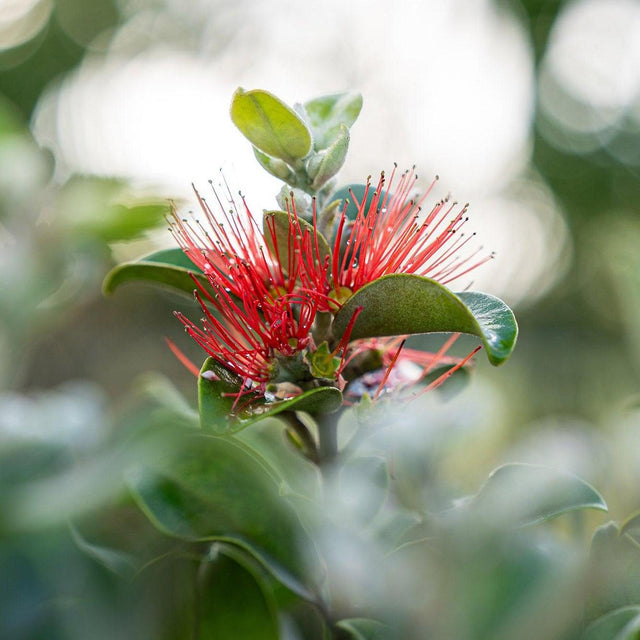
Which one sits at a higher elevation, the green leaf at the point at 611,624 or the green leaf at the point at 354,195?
the green leaf at the point at 354,195

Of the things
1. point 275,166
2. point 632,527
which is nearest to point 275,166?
point 275,166

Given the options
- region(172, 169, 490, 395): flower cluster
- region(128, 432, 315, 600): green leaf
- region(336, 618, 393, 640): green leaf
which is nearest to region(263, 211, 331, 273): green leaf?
region(172, 169, 490, 395): flower cluster

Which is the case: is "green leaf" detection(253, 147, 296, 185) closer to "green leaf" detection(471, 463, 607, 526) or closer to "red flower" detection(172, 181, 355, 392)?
"red flower" detection(172, 181, 355, 392)

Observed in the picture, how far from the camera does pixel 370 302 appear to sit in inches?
21.0

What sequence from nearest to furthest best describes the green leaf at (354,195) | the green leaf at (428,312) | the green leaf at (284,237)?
the green leaf at (428,312) → the green leaf at (284,237) → the green leaf at (354,195)

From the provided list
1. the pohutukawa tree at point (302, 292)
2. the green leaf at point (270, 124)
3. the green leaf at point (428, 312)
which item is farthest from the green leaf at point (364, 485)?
the green leaf at point (270, 124)

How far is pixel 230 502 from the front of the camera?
58 centimetres

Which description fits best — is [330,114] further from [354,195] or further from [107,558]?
[107,558]

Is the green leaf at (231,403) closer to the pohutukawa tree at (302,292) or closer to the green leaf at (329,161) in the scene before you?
the pohutukawa tree at (302,292)

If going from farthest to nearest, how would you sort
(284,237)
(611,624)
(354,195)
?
(354,195)
(284,237)
(611,624)

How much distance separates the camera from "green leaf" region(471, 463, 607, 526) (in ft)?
1.76

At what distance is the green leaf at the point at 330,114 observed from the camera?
24.7 inches

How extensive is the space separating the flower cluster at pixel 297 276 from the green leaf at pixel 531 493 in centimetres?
12

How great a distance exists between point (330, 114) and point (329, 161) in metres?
0.08
